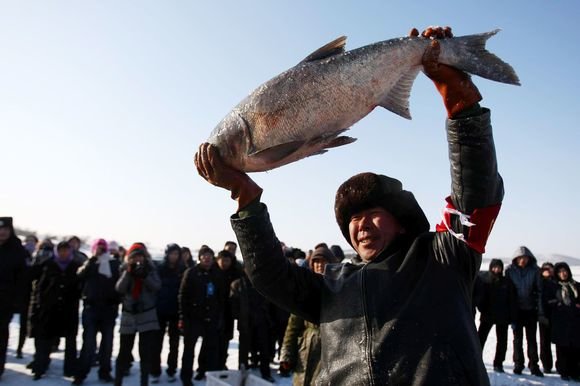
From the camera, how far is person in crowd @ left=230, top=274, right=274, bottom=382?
811 centimetres

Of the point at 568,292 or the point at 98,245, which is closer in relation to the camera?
the point at 98,245

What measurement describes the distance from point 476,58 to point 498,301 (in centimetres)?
853

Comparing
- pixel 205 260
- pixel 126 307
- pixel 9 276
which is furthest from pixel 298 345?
pixel 9 276

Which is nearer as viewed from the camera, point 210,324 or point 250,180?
point 250,180

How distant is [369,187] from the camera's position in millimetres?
2090

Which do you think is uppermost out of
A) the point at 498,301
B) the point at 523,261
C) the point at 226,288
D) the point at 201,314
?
the point at 523,261

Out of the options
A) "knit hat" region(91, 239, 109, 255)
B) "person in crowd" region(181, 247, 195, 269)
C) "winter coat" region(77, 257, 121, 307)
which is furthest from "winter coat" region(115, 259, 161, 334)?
"person in crowd" region(181, 247, 195, 269)

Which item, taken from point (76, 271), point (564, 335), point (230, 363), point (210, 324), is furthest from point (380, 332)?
point (564, 335)

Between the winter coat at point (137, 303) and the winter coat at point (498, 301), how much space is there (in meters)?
6.35

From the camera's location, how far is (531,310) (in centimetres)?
911

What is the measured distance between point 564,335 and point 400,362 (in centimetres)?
860

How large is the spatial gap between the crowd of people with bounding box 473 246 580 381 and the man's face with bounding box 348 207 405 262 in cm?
795

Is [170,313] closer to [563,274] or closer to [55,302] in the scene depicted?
[55,302]

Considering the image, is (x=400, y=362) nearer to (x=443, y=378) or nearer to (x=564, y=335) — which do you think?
(x=443, y=378)
